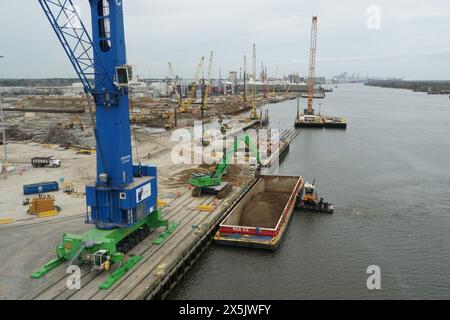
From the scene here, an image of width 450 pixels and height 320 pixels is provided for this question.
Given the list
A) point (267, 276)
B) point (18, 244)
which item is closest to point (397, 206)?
point (267, 276)

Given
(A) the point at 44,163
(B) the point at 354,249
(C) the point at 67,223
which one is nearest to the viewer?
(C) the point at 67,223

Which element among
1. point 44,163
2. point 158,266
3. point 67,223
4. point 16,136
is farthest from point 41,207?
point 16,136

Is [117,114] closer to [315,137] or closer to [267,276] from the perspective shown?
[267,276]

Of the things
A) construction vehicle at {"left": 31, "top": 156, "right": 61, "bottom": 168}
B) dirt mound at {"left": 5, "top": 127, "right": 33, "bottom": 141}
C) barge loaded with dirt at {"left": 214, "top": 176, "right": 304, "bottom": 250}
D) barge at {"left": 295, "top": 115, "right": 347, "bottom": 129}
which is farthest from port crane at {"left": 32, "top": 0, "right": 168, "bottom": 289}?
barge at {"left": 295, "top": 115, "right": 347, "bottom": 129}

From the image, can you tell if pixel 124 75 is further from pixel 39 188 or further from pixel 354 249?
pixel 354 249

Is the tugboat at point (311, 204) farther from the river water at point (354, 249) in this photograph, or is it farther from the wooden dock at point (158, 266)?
the wooden dock at point (158, 266)

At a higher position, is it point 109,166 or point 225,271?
point 109,166

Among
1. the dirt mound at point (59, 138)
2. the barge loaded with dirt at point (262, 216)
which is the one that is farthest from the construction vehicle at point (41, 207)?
the dirt mound at point (59, 138)
